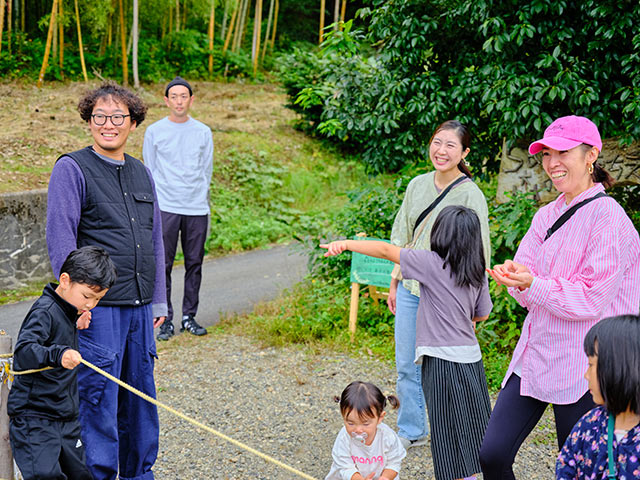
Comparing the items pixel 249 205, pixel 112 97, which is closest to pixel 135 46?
pixel 249 205

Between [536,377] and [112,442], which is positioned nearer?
[536,377]

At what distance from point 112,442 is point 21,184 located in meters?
5.92

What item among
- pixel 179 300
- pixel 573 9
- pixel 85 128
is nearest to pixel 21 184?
pixel 179 300

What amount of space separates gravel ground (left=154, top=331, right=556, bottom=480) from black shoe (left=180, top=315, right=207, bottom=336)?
0.08 meters

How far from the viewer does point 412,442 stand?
3.75 m

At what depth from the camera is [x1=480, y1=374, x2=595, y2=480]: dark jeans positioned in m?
2.38

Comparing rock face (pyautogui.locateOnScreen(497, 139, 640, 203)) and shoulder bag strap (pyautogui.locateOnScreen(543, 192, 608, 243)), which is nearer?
shoulder bag strap (pyautogui.locateOnScreen(543, 192, 608, 243))

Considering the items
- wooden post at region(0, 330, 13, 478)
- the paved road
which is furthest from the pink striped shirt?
the paved road

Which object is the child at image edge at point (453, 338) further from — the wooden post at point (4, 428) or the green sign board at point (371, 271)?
the green sign board at point (371, 271)

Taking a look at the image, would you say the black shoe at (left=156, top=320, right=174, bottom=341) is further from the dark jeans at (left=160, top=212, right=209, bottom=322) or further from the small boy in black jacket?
the small boy in black jacket

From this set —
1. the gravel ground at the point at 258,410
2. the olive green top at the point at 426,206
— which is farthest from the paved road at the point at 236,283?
the olive green top at the point at 426,206

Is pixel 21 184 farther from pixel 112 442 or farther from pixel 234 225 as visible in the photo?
pixel 112 442

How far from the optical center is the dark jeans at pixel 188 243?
18.0 feet

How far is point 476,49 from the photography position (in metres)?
5.47
